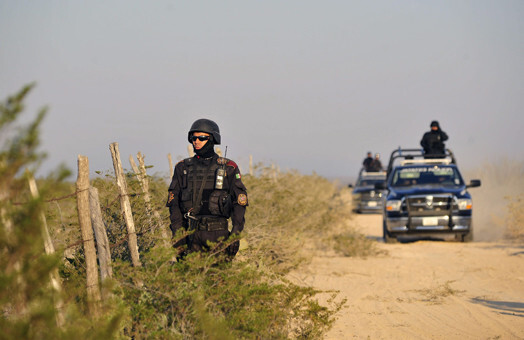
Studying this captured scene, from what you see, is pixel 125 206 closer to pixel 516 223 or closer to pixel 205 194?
pixel 205 194

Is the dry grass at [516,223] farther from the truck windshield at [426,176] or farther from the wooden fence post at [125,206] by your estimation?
the wooden fence post at [125,206]

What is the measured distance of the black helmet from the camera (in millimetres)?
6430

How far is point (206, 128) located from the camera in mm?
6441

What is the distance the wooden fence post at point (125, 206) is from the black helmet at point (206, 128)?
0.74 meters

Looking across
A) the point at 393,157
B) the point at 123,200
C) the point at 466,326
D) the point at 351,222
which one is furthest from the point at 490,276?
the point at 351,222

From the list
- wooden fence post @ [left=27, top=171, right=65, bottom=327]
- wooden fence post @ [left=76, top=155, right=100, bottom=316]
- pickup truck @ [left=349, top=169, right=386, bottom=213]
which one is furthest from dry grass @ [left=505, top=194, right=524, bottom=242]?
wooden fence post @ [left=27, top=171, right=65, bottom=327]

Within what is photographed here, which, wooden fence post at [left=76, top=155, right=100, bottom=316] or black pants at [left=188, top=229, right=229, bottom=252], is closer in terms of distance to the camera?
wooden fence post at [left=76, top=155, right=100, bottom=316]

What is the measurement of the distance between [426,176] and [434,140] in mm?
1378

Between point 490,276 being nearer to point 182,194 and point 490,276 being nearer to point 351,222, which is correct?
point 182,194

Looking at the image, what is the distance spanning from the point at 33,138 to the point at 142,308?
81.4 inches

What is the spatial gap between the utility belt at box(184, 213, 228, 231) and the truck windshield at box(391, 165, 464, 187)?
10443 mm

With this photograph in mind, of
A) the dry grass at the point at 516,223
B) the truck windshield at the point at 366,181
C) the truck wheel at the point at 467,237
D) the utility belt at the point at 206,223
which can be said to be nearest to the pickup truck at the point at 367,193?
the truck windshield at the point at 366,181

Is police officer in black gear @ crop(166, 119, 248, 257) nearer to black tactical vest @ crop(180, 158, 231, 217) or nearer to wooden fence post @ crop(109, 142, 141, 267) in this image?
black tactical vest @ crop(180, 158, 231, 217)

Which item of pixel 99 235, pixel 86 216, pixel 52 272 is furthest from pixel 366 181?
pixel 52 272
